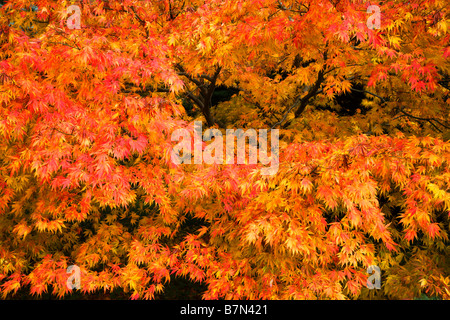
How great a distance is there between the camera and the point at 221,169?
413 centimetres

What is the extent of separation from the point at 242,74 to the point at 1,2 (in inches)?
226

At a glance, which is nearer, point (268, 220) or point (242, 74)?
point (268, 220)

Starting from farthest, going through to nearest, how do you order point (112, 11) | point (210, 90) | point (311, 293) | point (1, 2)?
1. point (1, 2)
2. point (210, 90)
3. point (112, 11)
4. point (311, 293)

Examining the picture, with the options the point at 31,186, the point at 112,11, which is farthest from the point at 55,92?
the point at 112,11

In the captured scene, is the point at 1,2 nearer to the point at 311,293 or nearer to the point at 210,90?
the point at 210,90

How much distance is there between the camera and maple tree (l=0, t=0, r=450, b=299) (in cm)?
342

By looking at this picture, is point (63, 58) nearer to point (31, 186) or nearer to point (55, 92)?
point (55, 92)

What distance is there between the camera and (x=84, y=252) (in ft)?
15.6

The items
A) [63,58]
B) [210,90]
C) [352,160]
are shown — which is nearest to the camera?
[352,160]

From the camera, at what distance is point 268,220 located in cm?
335

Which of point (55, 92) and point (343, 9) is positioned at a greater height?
point (343, 9)

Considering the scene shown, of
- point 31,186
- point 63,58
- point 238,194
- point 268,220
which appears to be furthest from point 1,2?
point 268,220

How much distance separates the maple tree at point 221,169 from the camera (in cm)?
342

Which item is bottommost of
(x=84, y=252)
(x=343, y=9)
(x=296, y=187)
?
(x=84, y=252)
